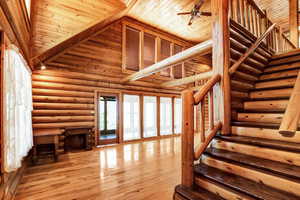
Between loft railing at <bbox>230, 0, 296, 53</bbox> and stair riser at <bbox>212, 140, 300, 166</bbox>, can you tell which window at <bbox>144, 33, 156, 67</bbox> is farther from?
stair riser at <bbox>212, 140, 300, 166</bbox>

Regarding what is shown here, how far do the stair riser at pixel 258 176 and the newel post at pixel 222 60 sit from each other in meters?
0.59

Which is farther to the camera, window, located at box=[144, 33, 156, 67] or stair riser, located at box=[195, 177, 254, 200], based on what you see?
window, located at box=[144, 33, 156, 67]

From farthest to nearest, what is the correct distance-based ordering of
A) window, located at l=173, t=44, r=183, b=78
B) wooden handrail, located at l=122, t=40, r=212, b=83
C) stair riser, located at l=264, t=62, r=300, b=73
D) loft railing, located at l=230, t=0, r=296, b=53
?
window, located at l=173, t=44, r=183, b=78, loft railing, located at l=230, t=0, r=296, b=53, wooden handrail, located at l=122, t=40, r=212, b=83, stair riser, located at l=264, t=62, r=300, b=73

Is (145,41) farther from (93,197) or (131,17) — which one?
(93,197)

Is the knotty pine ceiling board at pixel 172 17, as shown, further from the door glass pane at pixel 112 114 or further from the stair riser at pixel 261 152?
the stair riser at pixel 261 152

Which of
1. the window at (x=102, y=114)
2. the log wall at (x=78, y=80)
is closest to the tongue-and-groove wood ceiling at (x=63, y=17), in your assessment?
the log wall at (x=78, y=80)

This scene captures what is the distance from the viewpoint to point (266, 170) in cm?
150

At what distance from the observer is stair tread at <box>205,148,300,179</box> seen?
4.48 ft

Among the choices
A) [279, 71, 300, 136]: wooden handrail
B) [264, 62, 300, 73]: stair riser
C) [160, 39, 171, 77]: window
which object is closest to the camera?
[279, 71, 300, 136]: wooden handrail

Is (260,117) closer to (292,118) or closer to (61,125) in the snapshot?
(292,118)

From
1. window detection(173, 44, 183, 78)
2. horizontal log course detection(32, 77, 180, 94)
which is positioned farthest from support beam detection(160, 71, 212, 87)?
window detection(173, 44, 183, 78)

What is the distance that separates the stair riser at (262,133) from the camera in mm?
1715

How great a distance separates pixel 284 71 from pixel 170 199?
316cm

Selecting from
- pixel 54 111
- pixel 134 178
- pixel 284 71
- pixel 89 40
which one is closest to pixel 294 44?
pixel 284 71
